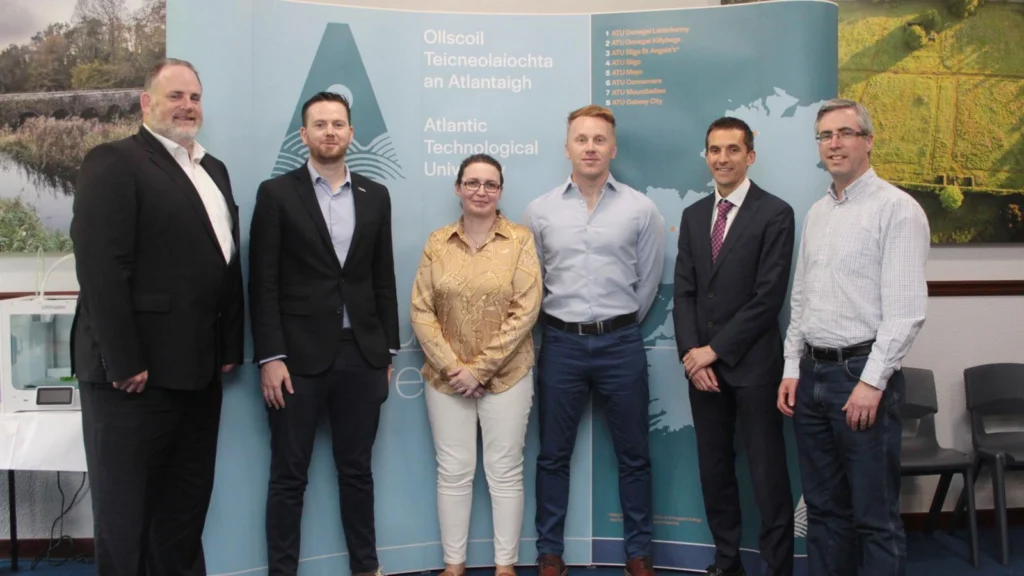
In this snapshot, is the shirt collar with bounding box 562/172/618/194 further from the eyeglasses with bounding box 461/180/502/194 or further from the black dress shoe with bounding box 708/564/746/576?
the black dress shoe with bounding box 708/564/746/576

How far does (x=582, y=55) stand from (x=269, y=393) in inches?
73.4

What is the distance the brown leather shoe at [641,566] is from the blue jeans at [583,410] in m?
0.02

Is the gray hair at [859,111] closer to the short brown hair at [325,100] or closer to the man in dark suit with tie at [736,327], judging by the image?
the man in dark suit with tie at [736,327]

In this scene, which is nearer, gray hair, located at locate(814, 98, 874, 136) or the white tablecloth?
gray hair, located at locate(814, 98, 874, 136)

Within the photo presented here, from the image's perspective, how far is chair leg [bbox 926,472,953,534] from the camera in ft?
12.5

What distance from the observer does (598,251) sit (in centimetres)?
312

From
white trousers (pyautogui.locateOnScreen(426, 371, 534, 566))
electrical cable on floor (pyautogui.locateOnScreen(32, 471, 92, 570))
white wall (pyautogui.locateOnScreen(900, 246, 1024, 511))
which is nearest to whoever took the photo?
white trousers (pyautogui.locateOnScreen(426, 371, 534, 566))

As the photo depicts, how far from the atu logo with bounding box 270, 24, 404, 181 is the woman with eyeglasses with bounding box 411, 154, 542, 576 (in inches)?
14.7

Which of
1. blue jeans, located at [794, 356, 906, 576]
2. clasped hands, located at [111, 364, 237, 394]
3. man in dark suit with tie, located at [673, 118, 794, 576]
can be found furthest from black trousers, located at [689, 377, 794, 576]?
clasped hands, located at [111, 364, 237, 394]

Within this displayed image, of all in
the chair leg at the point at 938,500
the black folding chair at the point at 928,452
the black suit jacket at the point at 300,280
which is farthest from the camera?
the chair leg at the point at 938,500

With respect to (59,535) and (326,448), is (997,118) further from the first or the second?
(59,535)

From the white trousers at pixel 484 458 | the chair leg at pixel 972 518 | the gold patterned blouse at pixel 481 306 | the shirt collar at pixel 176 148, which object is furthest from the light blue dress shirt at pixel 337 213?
the chair leg at pixel 972 518

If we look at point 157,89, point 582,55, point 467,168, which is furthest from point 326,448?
point 582,55

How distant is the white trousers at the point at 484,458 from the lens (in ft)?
10.1
